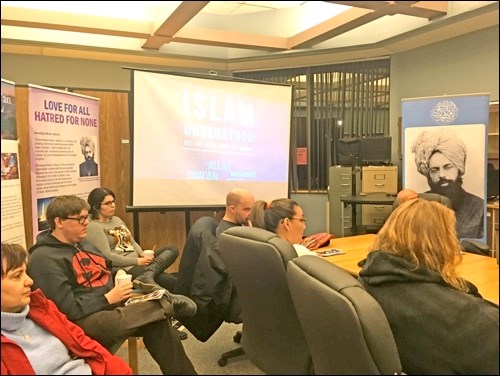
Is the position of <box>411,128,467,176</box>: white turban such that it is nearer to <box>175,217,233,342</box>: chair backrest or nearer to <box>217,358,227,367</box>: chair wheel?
<box>217,358,227,367</box>: chair wheel

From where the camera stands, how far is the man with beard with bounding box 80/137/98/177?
10.8ft

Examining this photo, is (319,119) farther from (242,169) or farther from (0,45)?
(0,45)

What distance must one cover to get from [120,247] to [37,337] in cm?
163

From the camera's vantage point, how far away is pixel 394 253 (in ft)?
4.54

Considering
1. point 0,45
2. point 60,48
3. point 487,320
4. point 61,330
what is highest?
point 60,48

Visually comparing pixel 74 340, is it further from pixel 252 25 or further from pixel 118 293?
pixel 252 25

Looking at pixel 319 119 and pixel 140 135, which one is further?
pixel 140 135

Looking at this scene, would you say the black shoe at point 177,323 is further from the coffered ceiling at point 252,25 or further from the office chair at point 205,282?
the coffered ceiling at point 252,25

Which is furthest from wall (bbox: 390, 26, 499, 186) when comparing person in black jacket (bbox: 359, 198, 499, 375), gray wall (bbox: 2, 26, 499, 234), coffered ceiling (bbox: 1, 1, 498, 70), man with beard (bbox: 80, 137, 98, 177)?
man with beard (bbox: 80, 137, 98, 177)

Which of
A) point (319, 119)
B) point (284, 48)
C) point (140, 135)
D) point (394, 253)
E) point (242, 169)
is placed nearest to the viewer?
point (284, 48)

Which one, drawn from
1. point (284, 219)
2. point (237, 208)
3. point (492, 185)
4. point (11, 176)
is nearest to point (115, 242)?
point (11, 176)

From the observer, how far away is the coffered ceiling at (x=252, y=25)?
85 cm

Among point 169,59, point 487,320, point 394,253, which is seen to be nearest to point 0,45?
point 169,59

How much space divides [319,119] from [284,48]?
0.24 metres
